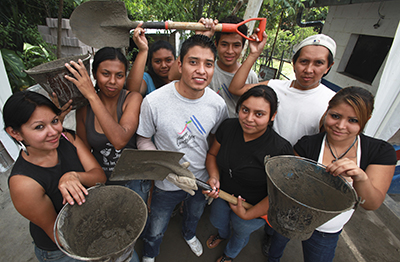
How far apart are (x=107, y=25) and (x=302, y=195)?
2.28 m

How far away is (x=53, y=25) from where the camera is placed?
16.5ft

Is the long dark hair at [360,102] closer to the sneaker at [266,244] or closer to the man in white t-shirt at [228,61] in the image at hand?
the man in white t-shirt at [228,61]

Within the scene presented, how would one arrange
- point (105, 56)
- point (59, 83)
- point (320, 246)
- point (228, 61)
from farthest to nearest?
point (228, 61) < point (320, 246) < point (105, 56) < point (59, 83)

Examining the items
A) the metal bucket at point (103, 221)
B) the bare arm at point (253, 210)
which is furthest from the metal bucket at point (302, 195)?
the metal bucket at point (103, 221)

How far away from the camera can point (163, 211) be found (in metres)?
1.87

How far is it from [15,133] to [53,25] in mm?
5510

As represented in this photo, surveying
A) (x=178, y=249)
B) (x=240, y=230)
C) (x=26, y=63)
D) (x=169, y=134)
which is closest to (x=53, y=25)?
(x=26, y=63)

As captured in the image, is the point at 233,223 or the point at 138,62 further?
the point at 233,223

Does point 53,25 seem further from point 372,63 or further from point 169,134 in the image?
point 372,63

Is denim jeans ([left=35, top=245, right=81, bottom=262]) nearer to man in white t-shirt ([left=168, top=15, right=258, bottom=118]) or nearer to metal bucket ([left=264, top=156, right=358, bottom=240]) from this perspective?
metal bucket ([left=264, top=156, right=358, bottom=240])

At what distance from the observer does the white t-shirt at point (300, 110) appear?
1.66 meters

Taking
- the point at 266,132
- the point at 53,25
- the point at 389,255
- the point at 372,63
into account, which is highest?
the point at 372,63

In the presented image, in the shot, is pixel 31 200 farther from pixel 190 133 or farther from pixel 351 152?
pixel 351 152

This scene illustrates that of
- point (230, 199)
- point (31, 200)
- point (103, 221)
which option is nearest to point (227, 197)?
point (230, 199)
